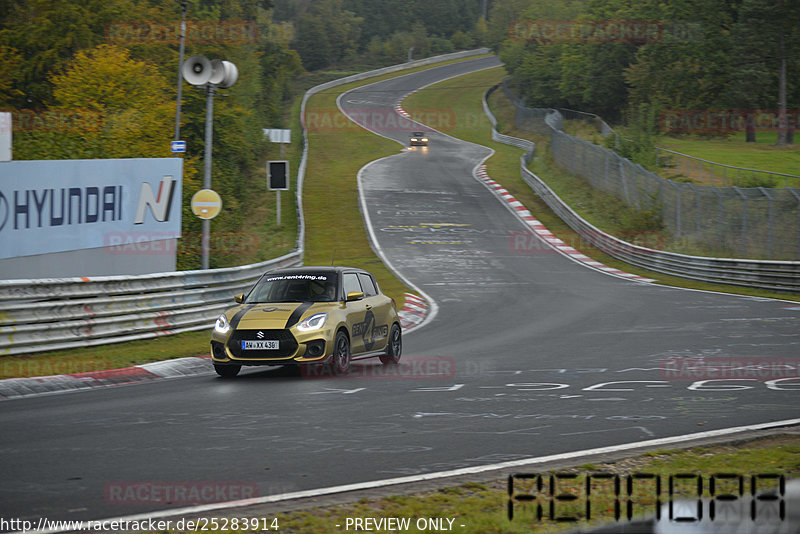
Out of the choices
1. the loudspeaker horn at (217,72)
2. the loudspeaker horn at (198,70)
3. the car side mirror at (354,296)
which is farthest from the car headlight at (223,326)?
the loudspeaker horn at (217,72)

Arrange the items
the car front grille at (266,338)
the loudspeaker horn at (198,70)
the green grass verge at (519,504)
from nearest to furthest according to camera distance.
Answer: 1. the green grass verge at (519,504)
2. the car front grille at (266,338)
3. the loudspeaker horn at (198,70)

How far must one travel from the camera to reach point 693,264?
3141 centimetres

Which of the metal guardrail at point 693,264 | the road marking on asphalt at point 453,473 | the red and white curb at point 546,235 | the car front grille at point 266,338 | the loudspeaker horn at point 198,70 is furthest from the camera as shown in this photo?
the red and white curb at point 546,235

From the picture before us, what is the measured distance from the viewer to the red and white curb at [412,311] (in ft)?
72.5

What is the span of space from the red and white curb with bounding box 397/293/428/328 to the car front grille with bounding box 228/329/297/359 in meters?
8.37

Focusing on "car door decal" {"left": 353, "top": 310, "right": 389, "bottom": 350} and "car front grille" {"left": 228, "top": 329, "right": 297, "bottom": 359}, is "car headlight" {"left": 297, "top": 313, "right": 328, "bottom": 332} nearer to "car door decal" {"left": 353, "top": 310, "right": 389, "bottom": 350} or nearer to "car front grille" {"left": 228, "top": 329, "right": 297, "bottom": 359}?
"car front grille" {"left": 228, "top": 329, "right": 297, "bottom": 359}

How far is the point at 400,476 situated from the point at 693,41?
63.3m

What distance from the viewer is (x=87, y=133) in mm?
33969

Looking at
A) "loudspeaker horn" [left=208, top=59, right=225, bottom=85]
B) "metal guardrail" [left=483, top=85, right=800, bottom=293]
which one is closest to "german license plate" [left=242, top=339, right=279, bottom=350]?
"loudspeaker horn" [left=208, top=59, right=225, bottom=85]

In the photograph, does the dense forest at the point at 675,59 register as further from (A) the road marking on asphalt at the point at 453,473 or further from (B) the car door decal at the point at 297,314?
(A) the road marking on asphalt at the point at 453,473

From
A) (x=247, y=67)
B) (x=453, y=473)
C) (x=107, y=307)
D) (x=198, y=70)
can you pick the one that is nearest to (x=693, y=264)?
(x=198, y=70)

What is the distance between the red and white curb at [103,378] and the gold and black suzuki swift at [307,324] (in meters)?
1.09

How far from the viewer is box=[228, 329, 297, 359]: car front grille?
12.9 meters

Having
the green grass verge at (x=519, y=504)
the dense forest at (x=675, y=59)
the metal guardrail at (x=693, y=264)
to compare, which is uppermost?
the dense forest at (x=675, y=59)
